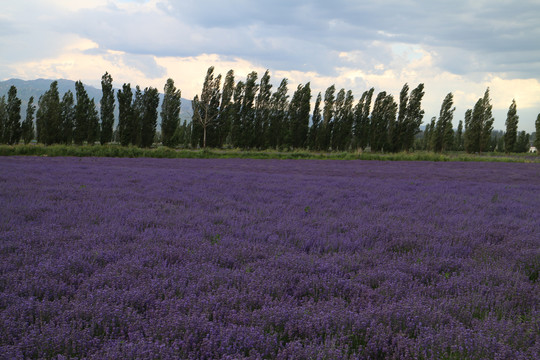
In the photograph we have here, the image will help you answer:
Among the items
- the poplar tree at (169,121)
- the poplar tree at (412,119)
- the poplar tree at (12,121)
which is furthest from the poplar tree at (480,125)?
the poplar tree at (12,121)

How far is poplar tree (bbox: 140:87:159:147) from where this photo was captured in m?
51.9

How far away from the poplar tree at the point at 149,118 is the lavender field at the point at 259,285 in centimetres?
4796

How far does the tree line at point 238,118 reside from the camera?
165 ft

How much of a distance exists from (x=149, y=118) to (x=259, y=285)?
54.1m

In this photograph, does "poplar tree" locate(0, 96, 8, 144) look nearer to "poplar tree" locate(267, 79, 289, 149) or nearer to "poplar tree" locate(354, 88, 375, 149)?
"poplar tree" locate(267, 79, 289, 149)

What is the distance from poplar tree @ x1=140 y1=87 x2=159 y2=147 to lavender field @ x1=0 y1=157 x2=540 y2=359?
4796 cm

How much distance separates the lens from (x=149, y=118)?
52688 mm

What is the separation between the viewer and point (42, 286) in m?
3.02

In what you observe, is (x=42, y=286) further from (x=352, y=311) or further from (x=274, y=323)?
(x=352, y=311)

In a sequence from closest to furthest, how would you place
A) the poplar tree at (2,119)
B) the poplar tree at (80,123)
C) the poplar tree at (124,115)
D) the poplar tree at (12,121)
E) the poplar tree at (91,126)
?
the poplar tree at (80,123) → the poplar tree at (124,115) → the poplar tree at (91,126) → the poplar tree at (12,121) → the poplar tree at (2,119)

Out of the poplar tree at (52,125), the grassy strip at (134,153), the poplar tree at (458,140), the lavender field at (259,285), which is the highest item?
the poplar tree at (458,140)

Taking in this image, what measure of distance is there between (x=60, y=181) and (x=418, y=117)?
53399mm

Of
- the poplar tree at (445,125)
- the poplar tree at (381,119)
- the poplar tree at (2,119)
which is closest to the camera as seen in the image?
the poplar tree at (2,119)

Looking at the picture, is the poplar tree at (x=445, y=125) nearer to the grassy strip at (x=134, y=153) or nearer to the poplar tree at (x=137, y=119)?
the grassy strip at (x=134, y=153)
